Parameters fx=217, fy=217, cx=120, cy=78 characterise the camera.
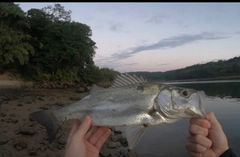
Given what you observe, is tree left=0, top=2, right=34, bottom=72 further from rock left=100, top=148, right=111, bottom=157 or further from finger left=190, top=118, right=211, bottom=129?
finger left=190, top=118, right=211, bottom=129

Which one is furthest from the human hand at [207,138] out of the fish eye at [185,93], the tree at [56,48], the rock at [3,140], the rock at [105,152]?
the tree at [56,48]

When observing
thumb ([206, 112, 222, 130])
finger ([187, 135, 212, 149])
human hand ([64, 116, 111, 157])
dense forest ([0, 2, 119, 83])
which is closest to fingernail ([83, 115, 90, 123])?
human hand ([64, 116, 111, 157])

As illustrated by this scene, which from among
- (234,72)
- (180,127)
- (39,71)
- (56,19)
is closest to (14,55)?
(39,71)

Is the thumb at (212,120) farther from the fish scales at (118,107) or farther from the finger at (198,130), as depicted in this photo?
the fish scales at (118,107)

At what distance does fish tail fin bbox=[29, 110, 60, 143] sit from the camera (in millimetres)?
3281

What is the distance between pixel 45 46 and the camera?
140 ft

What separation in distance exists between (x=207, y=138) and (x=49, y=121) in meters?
2.27

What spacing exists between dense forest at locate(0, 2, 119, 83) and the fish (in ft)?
114

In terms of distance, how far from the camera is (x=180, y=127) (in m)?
14.4

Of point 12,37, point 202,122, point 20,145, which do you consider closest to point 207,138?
point 202,122

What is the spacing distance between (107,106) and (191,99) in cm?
116

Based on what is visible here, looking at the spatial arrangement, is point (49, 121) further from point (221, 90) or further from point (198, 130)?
point (221, 90)

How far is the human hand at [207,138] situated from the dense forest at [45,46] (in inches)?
1418

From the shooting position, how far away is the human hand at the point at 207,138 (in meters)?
2.75
